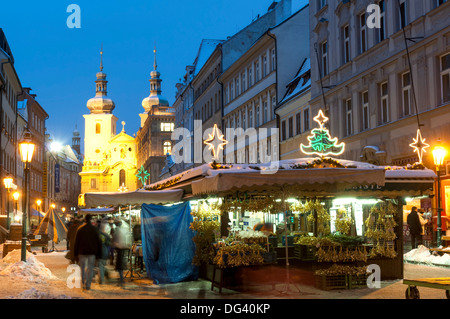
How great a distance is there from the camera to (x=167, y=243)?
16.5 m

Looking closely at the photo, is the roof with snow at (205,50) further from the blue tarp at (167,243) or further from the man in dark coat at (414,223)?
the blue tarp at (167,243)

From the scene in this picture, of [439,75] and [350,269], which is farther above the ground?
[439,75]

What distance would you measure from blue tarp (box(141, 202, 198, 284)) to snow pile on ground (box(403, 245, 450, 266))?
276 inches

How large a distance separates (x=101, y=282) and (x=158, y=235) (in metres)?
1.86

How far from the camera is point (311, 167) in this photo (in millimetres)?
14328

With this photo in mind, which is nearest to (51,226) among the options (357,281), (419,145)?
(419,145)

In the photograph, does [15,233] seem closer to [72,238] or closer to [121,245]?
[72,238]

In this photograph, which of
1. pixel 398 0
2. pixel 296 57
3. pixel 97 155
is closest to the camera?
pixel 398 0

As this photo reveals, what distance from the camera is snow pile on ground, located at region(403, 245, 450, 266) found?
60.7ft

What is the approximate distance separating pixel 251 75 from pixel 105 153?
360ft

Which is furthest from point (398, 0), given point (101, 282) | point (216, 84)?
point (216, 84)

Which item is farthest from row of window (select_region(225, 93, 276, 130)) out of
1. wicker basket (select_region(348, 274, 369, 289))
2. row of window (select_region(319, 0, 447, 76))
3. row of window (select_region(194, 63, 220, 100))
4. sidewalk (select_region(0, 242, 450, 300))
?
wicker basket (select_region(348, 274, 369, 289))

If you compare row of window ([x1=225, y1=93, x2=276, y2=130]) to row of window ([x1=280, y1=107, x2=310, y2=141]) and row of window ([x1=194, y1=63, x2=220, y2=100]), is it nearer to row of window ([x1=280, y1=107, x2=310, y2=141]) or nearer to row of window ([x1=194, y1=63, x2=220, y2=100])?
row of window ([x1=280, y1=107, x2=310, y2=141])
